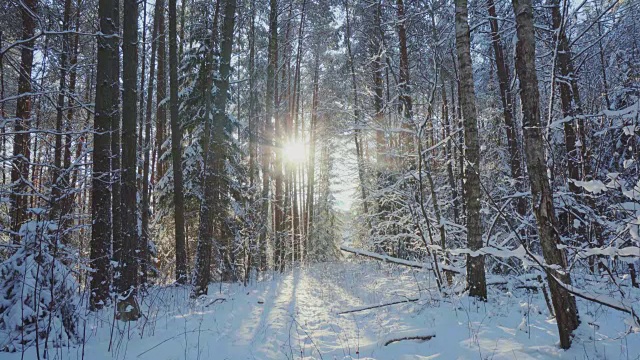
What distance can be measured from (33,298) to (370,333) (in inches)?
155

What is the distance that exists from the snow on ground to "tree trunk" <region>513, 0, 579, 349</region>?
0.89 ft

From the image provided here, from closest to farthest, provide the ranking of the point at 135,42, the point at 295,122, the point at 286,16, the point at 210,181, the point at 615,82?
the point at 135,42 < the point at 210,181 < the point at 615,82 < the point at 286,16 < the point at 295,122

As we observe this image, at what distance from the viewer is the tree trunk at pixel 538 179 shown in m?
3.14

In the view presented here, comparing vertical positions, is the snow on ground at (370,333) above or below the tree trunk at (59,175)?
below

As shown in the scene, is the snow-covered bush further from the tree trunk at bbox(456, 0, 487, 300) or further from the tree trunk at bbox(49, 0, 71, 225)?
the tree trunk at bbox(456, 0, 487, 300)

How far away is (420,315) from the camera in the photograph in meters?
5.15

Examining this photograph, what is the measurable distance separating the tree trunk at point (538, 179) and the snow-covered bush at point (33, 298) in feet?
15.0

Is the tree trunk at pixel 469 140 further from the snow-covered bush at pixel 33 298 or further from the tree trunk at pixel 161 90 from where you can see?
the tree trunk at pixel 161 90

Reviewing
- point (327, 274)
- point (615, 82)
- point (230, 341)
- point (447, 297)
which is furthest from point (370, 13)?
point (230, 341)

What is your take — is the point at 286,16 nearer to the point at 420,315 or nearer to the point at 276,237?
the point at 276,237

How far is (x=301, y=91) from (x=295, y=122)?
2.20m

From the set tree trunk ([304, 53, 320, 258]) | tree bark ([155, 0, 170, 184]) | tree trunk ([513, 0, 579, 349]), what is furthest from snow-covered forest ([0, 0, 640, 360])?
tree trunk ([304, 53, 320, 258])

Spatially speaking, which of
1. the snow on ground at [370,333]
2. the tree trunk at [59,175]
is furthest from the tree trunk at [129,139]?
the snow on ground at [370,333]

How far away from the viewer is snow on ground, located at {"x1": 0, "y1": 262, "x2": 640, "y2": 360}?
3.35 meters
